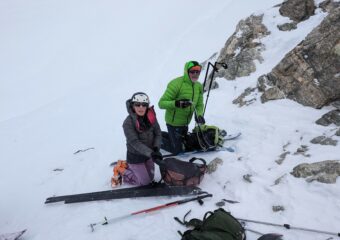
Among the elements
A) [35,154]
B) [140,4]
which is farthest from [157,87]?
[140,4]

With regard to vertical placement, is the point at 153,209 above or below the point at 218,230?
below

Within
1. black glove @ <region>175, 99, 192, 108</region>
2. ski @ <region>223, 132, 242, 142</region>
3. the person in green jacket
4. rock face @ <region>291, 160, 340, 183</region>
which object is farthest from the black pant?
rock face @ <region>291, 160, 340, 183</region>

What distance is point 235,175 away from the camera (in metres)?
6.11

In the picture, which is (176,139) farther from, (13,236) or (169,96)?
(13,236)

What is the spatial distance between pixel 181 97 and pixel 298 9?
273 inches

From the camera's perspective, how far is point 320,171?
5.06m

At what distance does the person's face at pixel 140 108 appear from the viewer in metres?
6.11

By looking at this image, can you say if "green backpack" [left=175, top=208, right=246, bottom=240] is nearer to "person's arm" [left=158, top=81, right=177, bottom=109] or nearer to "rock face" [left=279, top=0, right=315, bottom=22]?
"person's arm" [left=158, top=81, right=177, bottom=109]

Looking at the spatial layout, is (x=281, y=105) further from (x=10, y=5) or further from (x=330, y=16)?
(x=10, y=5)

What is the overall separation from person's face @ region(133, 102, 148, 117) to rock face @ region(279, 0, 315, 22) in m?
8.09

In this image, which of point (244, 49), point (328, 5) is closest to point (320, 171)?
point (328, 5)

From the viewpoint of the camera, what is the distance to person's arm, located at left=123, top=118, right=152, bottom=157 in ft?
20.2

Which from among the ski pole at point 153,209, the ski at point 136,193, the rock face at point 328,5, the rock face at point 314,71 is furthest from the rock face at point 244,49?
the ski pole at point 153,209

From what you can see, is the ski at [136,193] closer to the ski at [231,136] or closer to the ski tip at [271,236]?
the ski tip at [271,236]
